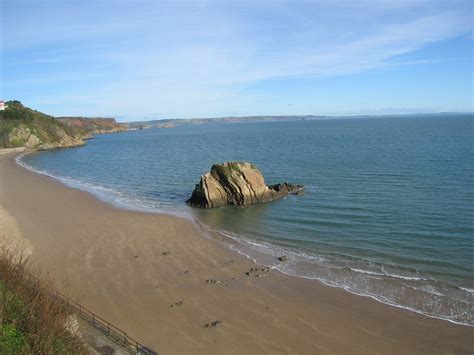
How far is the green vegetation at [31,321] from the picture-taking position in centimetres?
1148

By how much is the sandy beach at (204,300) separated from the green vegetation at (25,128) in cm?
9005

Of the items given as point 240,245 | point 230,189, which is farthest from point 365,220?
point 230,189

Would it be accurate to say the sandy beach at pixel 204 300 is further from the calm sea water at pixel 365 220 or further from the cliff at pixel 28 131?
the cliff at pixel 28 131

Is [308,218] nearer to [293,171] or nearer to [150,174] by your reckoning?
[293,171]

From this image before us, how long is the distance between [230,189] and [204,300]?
20866 mm

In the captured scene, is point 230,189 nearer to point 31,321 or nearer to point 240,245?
point 240,245

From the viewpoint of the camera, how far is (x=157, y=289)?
2166 centimetres

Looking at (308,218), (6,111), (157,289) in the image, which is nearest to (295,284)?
(157,289)

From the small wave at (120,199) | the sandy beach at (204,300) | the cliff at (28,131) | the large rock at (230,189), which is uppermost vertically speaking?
the cliff at (28,131)

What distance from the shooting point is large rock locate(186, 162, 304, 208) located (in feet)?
130

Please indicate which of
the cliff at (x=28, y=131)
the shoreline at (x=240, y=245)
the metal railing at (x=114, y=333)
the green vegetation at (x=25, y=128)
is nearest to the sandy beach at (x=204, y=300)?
the shoreline at (x=240, y=245)

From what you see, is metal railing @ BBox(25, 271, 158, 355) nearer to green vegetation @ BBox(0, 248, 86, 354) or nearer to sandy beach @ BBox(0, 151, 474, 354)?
sandy beach @ BBox(0, 151, 474, 354)

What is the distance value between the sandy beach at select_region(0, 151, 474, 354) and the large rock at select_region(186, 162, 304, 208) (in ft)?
22.6

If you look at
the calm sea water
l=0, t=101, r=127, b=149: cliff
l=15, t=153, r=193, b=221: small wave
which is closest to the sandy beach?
the calm sea water
